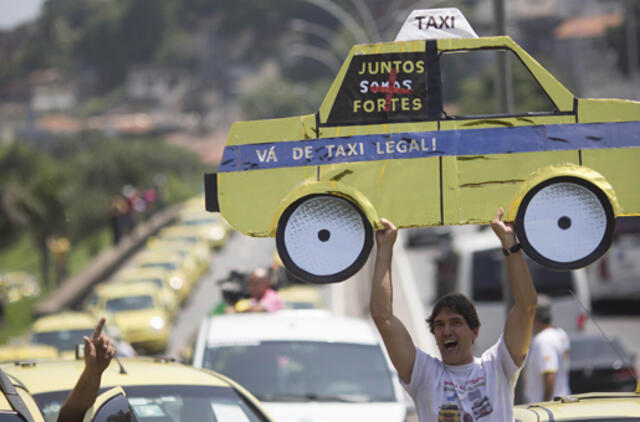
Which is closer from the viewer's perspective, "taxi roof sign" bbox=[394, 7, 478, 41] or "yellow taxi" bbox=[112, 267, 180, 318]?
"taxi roof sign" bbox=[394, 7, 478, 41]

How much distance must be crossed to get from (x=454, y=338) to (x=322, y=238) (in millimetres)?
674

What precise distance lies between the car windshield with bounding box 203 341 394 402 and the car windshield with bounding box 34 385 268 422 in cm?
210

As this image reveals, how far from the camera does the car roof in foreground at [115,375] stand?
6.43 m

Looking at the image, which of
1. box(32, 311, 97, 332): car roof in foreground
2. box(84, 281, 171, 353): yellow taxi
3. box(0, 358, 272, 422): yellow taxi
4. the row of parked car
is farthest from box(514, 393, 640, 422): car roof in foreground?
box(84, 281, 171, 353): yellow taxi

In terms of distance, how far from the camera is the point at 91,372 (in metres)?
5.21

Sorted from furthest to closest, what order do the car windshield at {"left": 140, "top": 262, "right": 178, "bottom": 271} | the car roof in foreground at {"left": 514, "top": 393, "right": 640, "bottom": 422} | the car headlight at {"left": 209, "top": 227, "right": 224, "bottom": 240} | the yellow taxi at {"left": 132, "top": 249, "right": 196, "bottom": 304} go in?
the car headlight at {"left": 209, "top": 227, "right": 224, "bottom": 240}, the car windshield at {"left": 140, "top": 262, "right": 178, "bottom": 271}, the yellow taxi at {"left": 132, "top": 249, "right": 196, "bottom": 304}, the car roof in foreground at {"left": 514, "top": 393, "right": 640, "bottom": 422}

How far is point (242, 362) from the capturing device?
8.97 meters

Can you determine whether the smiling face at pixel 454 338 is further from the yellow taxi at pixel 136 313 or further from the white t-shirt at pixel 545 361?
the yellow taxi at pixel 136 313

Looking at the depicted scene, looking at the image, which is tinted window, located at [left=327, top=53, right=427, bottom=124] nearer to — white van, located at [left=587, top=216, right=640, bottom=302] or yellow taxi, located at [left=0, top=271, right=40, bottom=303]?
white van, located at [left=587, top=216, right=640, bottom=302]

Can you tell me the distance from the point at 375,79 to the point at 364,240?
66 centimetres

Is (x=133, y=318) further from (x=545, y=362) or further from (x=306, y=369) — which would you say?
(x=545, y=362)

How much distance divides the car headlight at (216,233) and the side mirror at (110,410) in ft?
159

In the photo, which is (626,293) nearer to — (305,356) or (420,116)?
(305,356)

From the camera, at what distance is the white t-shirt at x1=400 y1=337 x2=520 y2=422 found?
16.4ft
